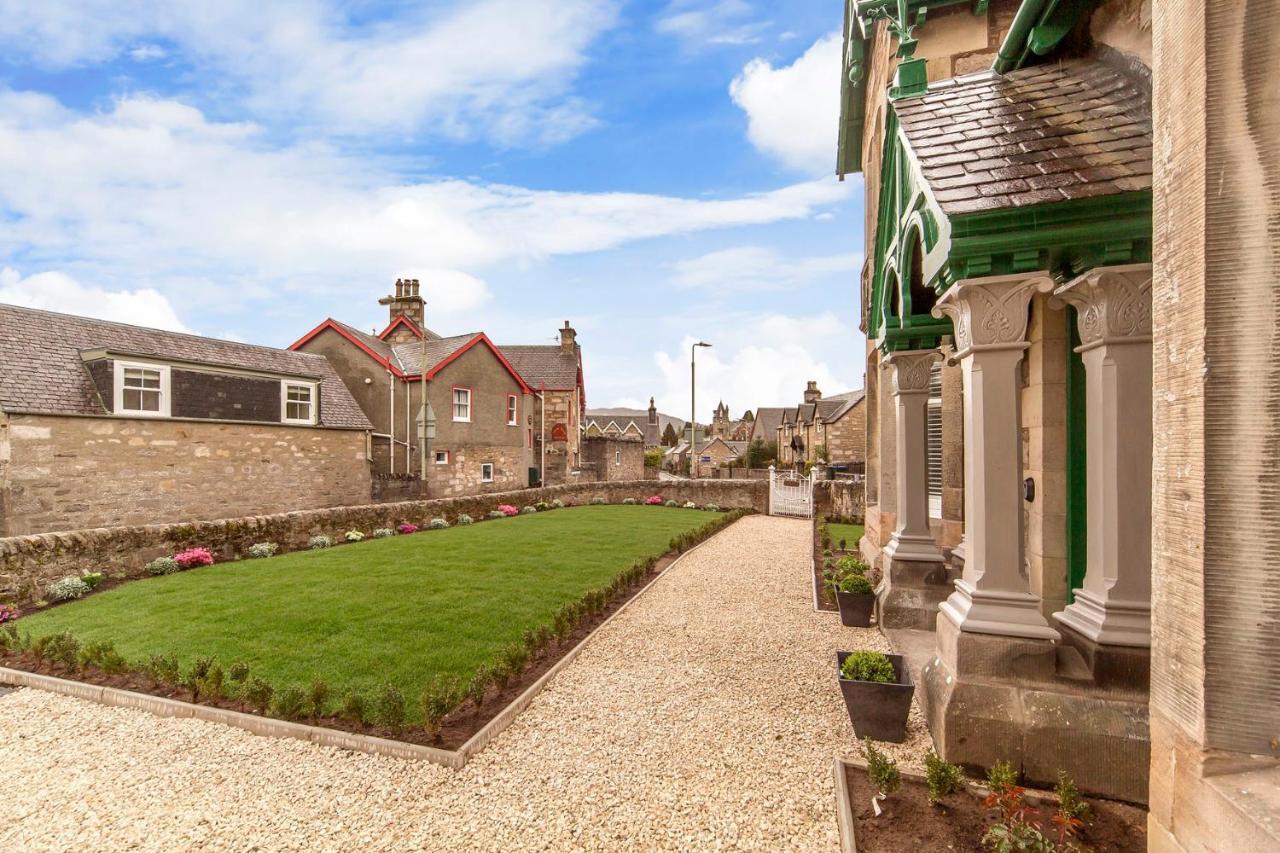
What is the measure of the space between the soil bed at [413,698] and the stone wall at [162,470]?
9527mm

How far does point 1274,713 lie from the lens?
7.45 ft

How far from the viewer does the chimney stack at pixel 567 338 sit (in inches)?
1521

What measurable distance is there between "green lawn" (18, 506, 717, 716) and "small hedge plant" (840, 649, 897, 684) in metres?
3.77

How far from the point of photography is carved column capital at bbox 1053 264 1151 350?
3850 millimetres

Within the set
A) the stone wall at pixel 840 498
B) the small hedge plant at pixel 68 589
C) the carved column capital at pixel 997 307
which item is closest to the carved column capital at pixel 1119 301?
the carved column capital at pixel 997 307

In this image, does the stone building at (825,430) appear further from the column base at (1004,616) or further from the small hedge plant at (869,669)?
the column base at (1004,616)

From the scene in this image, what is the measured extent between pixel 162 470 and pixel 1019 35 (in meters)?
20.2

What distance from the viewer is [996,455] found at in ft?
13.9

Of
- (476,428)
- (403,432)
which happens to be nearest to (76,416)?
(403,432)

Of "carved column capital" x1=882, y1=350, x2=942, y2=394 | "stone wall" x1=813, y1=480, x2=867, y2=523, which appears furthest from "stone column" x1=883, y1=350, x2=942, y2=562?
"stone wall" x1=813, y1=480, x2=867, y2=523

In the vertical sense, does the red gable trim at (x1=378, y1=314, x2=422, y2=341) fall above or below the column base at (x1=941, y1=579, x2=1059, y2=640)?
above

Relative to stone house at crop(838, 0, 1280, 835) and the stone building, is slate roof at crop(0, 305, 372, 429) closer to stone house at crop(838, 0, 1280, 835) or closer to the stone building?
stone house at crop(838, 0, 1280, 835)

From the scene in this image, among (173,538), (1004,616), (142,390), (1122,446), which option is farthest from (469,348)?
(1122,446)

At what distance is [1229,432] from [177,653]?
9058 mm
